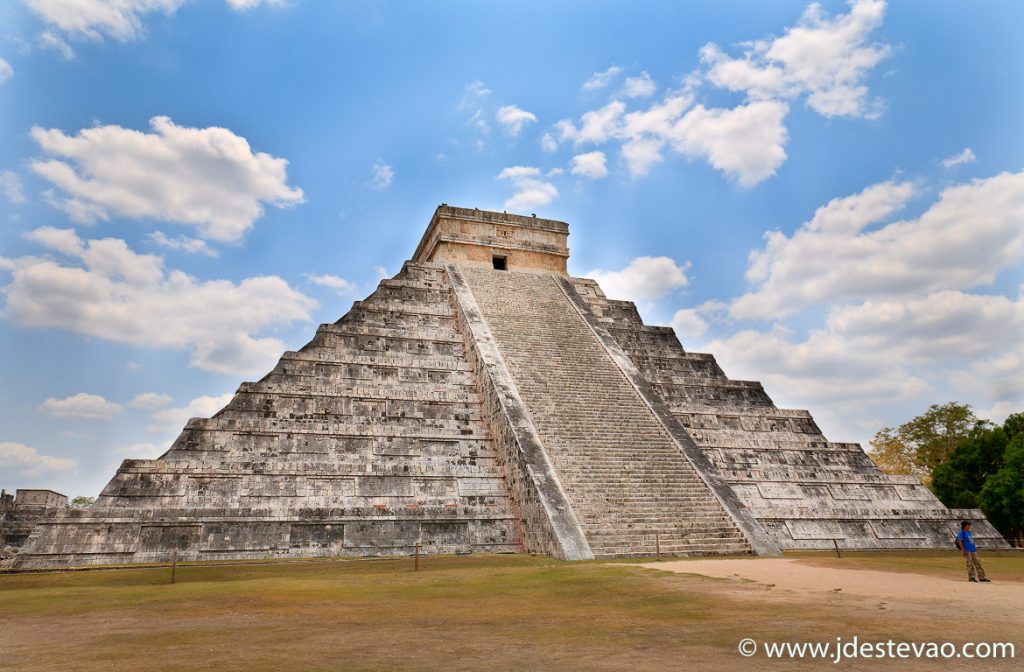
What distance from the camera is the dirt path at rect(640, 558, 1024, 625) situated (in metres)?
6.45

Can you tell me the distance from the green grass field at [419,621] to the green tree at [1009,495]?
1992 centimetres

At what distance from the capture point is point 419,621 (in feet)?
19.3

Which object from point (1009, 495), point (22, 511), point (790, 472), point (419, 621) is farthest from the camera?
point (1009, 495)

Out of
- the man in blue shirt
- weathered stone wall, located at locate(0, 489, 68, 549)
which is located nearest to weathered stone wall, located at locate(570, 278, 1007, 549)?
the man in blue shirt

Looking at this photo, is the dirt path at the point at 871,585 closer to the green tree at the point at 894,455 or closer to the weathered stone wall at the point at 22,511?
the weathered stone wall at the point at 22,511

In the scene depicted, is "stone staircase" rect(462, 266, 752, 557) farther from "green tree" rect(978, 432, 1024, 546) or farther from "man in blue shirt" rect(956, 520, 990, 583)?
"green tree" rect(978, 432, 1024, 546)

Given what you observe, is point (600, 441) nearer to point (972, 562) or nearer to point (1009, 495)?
point (972, 562)

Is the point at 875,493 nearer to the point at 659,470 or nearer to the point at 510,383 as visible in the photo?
the point at 659,470

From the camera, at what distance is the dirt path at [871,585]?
6.45 m

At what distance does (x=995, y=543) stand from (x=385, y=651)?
16.1 meters

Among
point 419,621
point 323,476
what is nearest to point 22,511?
point 323,476

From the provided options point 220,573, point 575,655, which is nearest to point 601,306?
point 220,573

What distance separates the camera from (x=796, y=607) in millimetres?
6148

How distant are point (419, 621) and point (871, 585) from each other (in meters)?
5.33
